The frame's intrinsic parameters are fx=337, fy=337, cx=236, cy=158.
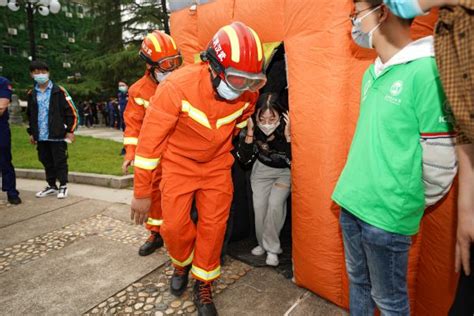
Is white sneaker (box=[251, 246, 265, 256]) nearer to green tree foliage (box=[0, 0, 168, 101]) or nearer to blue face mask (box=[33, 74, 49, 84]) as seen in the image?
blue face mask (box=[33, 74, 49, 84])

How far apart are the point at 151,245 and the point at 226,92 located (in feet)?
6.50

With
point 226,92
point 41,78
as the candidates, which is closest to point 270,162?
point 226,92

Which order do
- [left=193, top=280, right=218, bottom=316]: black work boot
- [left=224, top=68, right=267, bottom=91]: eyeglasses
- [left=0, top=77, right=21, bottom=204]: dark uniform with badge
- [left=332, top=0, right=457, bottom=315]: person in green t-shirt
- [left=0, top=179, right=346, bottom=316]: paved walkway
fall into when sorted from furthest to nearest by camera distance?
[left=0, top=77, right=21, bottom=204]: dark uniform with badge
[left=0, top=179, right=346, bottom=316]: paved walkway
[left=193, top=280, right=218, bottom=316]: black work boot
[left=224, top=68, right=267, bottom=91]: eyeglasses
[left=332, top=0, right=457, bottom=315]: person in green t-shirt

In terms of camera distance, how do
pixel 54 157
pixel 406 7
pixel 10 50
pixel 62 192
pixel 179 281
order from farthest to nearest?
pixel 10 50 → pixel 62 192 → pixel 54 157 → pixel 179 281 → pixel 406 7

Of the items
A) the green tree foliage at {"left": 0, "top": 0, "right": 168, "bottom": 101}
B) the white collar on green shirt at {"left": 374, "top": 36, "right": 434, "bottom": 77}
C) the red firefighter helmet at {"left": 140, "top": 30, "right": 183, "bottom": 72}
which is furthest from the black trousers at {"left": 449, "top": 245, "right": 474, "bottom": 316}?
the green tree foliage at {"left": 0, "top": 0, "right": 168, "bottom": 101}

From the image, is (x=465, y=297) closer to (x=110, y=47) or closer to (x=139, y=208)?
(x=139, y=208)

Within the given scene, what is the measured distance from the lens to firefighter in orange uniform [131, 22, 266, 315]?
7.34ft

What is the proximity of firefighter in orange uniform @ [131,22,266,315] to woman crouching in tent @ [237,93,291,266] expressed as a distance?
0.45 metres

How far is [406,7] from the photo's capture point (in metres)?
1.20

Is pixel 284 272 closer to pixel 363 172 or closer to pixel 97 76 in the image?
pixel 363 172

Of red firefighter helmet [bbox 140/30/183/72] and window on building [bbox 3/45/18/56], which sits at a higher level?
window on building [bbox 3/45/18/56]

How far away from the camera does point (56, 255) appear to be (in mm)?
3504

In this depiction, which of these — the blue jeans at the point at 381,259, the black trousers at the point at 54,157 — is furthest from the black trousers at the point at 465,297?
the black trousers at the point at 54,157

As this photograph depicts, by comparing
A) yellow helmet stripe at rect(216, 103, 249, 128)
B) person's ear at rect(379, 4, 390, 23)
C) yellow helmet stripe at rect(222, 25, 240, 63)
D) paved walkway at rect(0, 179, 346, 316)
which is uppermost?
person's ear at rect(379, 4, 390, 23)
